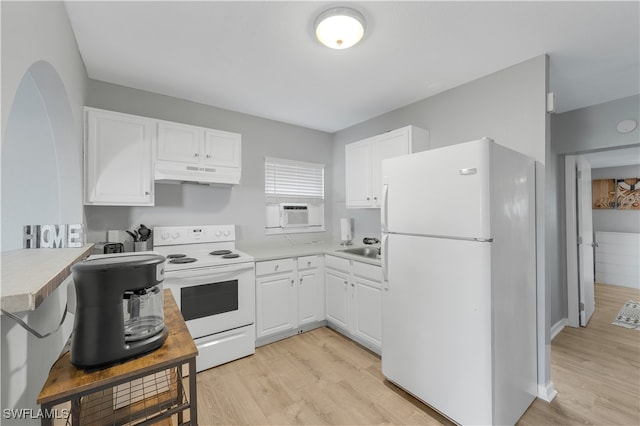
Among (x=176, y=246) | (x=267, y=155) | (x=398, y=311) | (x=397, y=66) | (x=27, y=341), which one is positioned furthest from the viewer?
(x=267, y=155)

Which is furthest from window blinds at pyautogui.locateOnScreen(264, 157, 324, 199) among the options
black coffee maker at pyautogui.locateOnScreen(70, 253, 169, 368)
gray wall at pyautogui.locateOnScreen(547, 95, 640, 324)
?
gray wall at pyautogui.locateOnScreen(547, 95, 640, 324)

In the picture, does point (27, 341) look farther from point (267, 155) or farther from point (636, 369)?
point (636, 369)

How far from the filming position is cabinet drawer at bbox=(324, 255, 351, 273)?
9.12 ft

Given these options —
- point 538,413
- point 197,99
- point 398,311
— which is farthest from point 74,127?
point 538,413

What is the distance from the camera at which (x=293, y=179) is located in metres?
3.63

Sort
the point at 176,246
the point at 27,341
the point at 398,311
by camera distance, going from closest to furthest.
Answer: the point at 27,341 < the point at 398,311 < the point at 176,246

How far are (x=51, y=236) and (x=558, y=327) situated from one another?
14.7 ft

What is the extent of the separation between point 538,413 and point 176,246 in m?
3.18

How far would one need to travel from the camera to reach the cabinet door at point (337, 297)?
2.81 m

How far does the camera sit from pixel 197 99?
281 centimetres

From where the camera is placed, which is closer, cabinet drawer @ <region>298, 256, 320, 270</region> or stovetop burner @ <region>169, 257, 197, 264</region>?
stovetop burner @ <region>169, 257, 197, 264</region>

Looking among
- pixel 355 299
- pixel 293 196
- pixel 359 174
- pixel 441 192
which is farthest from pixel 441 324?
pixel 293 196

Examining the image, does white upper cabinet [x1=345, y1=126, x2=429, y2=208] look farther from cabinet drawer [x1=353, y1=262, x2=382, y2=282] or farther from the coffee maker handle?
the coffee maker handle

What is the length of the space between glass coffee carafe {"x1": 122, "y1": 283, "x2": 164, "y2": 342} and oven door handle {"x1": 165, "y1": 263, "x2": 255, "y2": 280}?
3.89 feet
